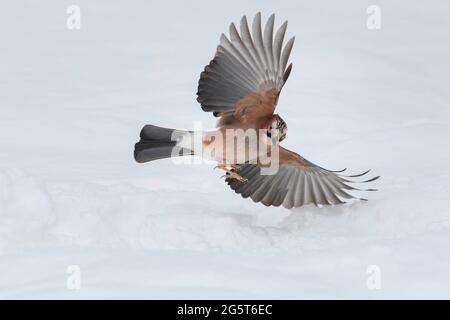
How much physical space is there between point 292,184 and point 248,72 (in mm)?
878

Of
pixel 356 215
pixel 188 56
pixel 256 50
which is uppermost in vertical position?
pixel 188 56

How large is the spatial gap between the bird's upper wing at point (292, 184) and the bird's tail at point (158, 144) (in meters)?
0.45

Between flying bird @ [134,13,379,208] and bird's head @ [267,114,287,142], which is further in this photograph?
bird's head @ [267,114,287,142]

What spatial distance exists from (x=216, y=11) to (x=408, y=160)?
6.54 m

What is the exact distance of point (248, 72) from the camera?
252 inches

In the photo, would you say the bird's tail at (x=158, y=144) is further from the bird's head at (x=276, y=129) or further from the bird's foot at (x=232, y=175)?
the bird's head at (x=276, y=129)

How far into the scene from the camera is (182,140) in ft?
21.8

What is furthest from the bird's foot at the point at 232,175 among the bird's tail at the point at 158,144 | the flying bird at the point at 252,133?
the bird's tail at the point at 158,144

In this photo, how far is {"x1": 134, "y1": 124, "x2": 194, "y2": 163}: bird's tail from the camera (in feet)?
21.9

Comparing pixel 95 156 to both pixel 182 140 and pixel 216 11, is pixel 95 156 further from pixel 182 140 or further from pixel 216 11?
pixel 216 11

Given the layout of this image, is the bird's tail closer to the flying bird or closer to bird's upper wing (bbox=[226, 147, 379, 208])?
the flying bird

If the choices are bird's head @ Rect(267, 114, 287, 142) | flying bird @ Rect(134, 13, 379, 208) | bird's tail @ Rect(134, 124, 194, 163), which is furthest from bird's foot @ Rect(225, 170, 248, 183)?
bird's head @ Rect(267, 114, 287, 142)

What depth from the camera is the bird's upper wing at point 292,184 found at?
6730 millimetres

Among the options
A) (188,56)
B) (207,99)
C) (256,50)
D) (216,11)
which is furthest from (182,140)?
(216,11)
